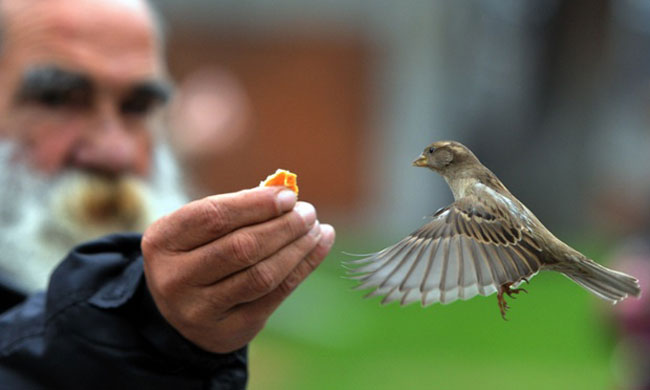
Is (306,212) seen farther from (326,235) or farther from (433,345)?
(433,345)

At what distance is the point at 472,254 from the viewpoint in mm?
1270

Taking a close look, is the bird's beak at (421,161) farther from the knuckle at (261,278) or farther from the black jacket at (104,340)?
the black jacket at (104,340)

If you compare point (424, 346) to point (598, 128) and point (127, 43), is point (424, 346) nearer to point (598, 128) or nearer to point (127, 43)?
point (127, 43)

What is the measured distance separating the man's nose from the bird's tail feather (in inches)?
80.4

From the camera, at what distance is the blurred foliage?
815 centimetres

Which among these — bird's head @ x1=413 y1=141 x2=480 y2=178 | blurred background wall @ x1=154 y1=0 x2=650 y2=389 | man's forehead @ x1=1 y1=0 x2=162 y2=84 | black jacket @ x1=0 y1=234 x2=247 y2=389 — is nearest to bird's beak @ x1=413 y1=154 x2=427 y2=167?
bird's head @ x1=413 y1=141 x2=480 y2=178

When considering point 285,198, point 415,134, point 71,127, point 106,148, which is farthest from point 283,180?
point 415,134

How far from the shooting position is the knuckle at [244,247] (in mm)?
1455

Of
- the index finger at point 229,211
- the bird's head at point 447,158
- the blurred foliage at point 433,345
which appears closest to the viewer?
the bird's head at point 447,158

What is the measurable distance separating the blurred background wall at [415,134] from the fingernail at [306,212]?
294 millimetres

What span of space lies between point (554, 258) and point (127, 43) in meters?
2.29

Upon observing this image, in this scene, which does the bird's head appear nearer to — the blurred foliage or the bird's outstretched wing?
the bird's outstretched wing

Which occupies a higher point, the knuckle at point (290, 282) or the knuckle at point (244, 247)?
the knuckle at point (244, 247)

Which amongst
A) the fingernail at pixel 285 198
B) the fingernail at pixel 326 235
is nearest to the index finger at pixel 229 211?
the fingernail at pixel 285 198
